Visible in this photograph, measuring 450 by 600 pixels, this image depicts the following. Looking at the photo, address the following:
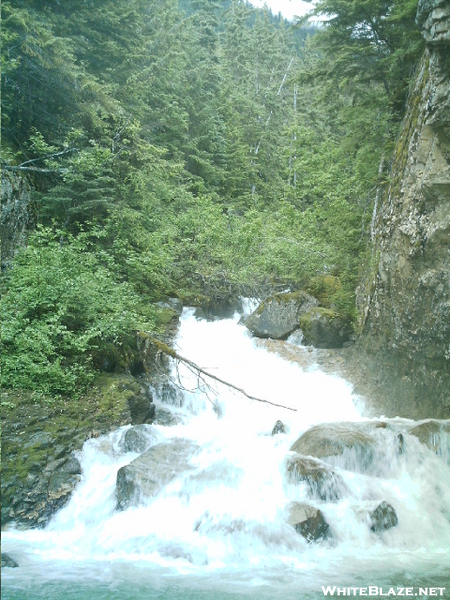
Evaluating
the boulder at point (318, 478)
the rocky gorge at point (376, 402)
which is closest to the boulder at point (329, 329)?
the rocky gorge at point (376, 402)

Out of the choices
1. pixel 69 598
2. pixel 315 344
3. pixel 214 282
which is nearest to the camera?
pixel 69 598

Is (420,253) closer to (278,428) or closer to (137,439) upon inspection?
(278,428)

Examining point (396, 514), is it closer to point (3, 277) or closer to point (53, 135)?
point (3, 277)

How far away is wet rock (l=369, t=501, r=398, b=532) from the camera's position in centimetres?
634

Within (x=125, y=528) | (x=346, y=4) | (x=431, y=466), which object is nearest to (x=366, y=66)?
(x=346, y=4)

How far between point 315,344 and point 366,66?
7.66m

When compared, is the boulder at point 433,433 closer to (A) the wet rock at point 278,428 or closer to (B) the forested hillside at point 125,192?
(A) the wet rock at point 278,428

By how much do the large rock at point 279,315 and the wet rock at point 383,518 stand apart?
25.9ft

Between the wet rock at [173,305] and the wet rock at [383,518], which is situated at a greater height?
the wet rock at [173,305]

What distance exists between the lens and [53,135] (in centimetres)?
1248

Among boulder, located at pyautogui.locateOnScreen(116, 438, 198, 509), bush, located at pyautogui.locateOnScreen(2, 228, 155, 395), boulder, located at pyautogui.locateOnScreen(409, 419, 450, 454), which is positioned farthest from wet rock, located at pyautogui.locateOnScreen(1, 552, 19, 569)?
boulder, located at pyautogui.locateOnScreen(409, 419, 450, 454)

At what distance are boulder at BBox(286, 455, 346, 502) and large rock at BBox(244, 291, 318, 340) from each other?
7.13m

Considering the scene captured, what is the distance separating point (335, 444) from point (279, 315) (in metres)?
7.08

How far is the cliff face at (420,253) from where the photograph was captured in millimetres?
8180
